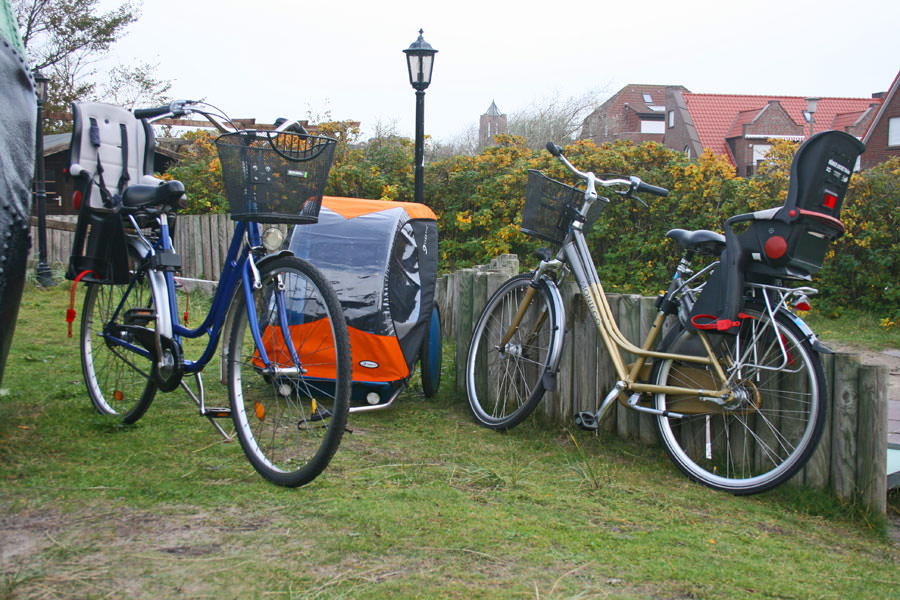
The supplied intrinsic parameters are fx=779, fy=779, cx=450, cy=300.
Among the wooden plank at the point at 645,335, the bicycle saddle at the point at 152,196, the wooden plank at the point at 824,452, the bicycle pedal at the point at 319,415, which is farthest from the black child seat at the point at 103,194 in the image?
the wooden plank at the point at 824,452

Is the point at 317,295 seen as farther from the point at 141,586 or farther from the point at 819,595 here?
the point at 819,595

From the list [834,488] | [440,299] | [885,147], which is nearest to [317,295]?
[834,488]

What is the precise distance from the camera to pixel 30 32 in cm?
2567

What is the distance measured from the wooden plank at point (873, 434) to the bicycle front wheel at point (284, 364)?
6.79 feet

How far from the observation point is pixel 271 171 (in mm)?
3186

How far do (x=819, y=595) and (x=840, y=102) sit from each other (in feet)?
185

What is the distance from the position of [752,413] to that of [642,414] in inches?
24.2

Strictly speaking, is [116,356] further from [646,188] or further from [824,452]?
[824,452]

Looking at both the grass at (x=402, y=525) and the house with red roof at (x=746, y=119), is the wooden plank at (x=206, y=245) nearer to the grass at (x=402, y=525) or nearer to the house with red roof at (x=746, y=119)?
the grass at (x=402, y=525)

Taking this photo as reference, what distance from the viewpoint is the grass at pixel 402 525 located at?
2.32 meters

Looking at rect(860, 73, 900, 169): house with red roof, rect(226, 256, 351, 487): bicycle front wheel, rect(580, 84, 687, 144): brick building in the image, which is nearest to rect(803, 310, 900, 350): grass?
rect(226, 256, 351, 487): bicycle front wheel

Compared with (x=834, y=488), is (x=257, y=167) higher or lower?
higher

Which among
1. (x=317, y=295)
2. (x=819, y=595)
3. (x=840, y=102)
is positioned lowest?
(x=819, y=595)

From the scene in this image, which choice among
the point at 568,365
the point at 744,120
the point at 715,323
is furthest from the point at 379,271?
the point at 744,120
